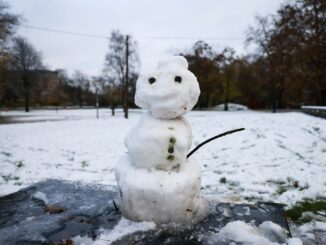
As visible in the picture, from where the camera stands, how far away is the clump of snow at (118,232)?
110 inches

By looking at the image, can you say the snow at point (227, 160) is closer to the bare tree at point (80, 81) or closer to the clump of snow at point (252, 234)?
the clump of snow at point (252, 234)

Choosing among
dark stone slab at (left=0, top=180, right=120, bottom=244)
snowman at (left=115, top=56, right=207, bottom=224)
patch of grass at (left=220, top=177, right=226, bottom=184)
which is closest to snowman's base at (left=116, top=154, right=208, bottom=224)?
snowman at (left=115, top=56, right=207, bottom=224)

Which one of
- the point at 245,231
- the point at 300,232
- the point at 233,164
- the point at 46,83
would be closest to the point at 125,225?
the point at 245,231

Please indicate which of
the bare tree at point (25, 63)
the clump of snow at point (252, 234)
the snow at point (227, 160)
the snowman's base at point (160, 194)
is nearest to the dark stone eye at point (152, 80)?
the snowman's base at point (160, 194)

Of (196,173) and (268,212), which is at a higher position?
(196,173)

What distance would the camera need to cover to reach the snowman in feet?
9.88

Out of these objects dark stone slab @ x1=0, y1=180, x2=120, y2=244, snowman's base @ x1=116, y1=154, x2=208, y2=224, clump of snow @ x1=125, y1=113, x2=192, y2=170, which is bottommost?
dark stone slab @ x1=0, y1=180, x2=120, y2=244

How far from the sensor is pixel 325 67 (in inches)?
706

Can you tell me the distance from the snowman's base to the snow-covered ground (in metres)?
1.32

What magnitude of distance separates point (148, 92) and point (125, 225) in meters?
1.44

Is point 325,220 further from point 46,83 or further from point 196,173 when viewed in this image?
point 46,83

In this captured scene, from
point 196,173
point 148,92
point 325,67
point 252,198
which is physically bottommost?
point 252,198

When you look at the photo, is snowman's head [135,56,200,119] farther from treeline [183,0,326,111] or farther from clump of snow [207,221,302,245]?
treeline [183,0,326,111]

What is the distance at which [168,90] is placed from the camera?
316 cm
